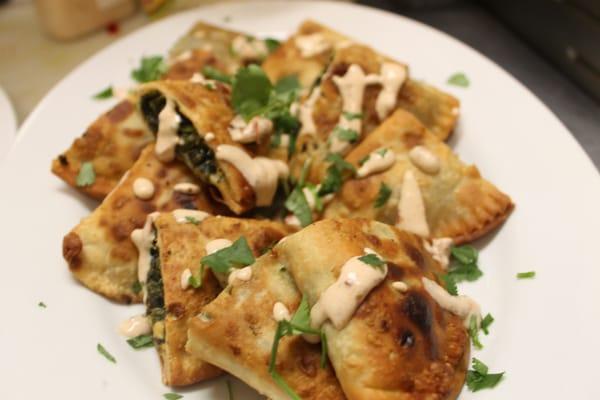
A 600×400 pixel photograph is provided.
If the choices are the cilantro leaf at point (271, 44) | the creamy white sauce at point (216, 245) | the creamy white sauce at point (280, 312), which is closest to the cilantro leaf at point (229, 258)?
the creamy white sauce at point (216, 245)

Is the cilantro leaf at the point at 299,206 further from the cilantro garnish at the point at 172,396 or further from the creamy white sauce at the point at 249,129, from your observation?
the cilantro garnish at the point at 172,396

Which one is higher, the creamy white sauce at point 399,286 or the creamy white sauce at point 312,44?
the creamy white sauce at point 312,44

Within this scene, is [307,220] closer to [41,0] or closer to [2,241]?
[2,241]

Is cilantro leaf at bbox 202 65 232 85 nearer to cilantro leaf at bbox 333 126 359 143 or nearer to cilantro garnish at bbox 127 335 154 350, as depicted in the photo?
cilantro leaf at bbox 333 126 359 143

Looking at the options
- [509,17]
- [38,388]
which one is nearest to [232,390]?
Answer: [38,388]

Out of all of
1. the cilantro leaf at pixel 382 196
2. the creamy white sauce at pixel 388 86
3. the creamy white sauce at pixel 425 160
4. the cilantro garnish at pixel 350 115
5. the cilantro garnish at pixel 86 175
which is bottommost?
the cilantro garnish at pixel 86 175
